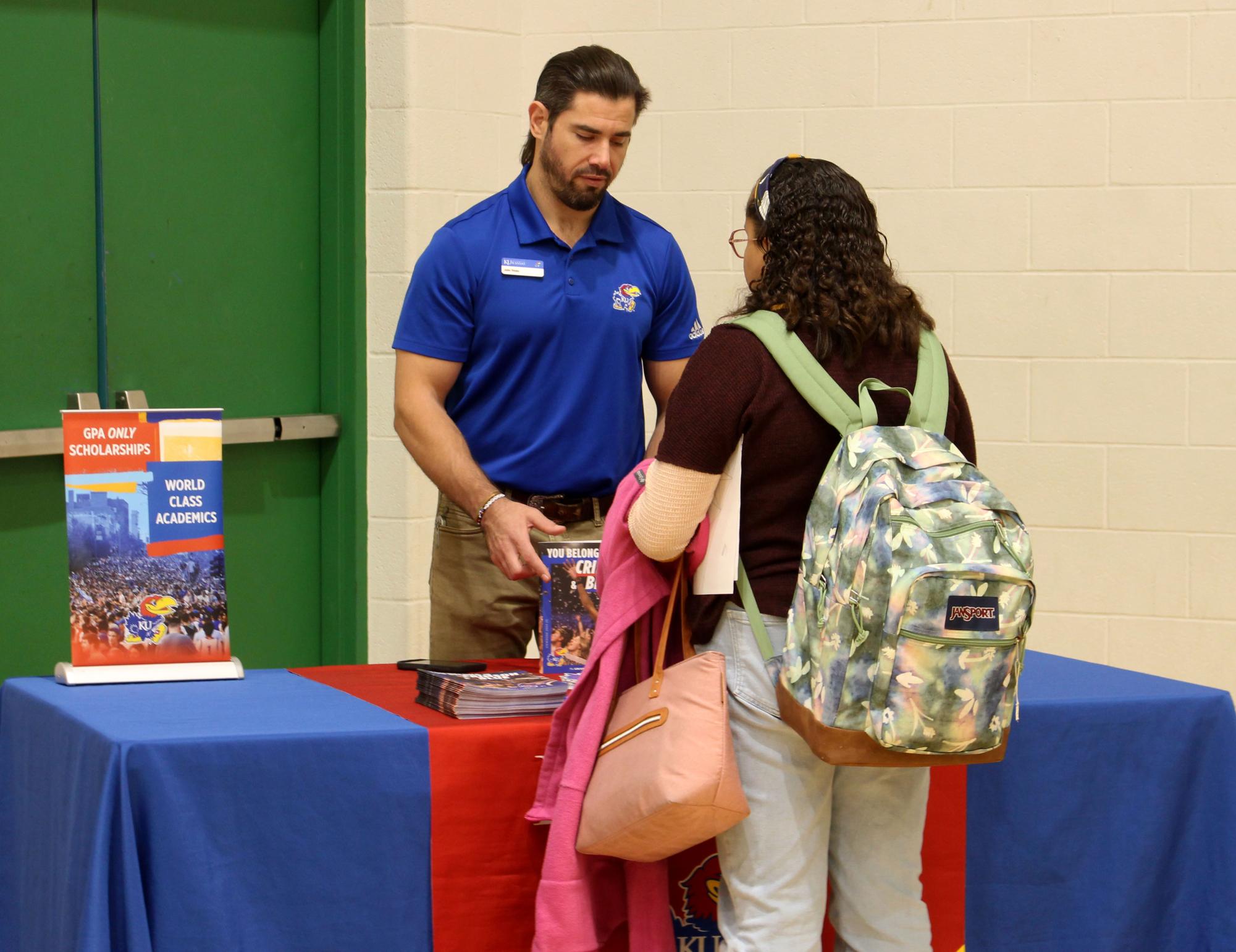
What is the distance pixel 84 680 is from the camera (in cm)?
209

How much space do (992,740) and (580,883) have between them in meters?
0.58

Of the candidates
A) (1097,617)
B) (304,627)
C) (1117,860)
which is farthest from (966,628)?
(304,627)

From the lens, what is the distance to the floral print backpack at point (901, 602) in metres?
1.64

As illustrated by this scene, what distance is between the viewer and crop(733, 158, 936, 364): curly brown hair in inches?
71.1

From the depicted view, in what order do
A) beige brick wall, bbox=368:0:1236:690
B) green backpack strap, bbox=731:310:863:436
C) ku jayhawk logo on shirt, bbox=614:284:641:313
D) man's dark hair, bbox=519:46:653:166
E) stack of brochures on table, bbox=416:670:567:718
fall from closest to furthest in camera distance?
green backpack strap, bbox=731:310:863:436 → stack of brochures on table, bbox=416:670:567:718 → man's dark hair, bbox=519:46:653:166 → ku jayhawk logo on shirt, bbox=614:284:641:313 → beige brick wall, bbox=368:0:1236:690

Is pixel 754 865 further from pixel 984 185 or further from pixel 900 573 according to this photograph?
pixel 984 185

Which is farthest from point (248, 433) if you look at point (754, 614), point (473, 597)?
point (754, 614)

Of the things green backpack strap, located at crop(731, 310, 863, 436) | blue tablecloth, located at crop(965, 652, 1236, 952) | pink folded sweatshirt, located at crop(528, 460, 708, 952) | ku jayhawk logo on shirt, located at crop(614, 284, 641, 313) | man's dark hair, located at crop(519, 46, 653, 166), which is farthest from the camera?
ku jayhawk logo on shirt, located at crop(614, 284, 641, 313)

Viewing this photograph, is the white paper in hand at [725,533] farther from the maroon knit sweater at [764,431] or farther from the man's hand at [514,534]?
the man's hand at [514,534]

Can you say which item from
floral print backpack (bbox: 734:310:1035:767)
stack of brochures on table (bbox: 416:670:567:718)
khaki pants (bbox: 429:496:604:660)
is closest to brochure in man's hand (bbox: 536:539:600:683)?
stack of brochures on table (bbox: 416:670:567:718)

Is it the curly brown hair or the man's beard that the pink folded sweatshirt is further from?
the man's beard

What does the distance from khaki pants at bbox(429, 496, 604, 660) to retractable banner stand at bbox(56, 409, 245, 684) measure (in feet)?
2.12

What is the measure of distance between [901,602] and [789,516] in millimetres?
238

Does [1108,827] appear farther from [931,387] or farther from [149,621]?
[149,621]
